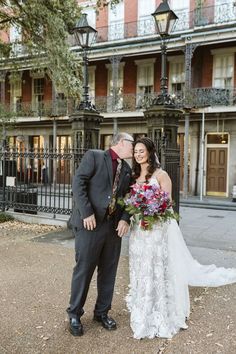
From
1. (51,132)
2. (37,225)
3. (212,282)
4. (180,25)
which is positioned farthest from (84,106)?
(51,132)

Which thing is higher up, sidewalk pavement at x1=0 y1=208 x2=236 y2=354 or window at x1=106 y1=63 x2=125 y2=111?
window at x1=106 y1=63 x2=125 y2=111

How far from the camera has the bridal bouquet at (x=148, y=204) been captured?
3191mm

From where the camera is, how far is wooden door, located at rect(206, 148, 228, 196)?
16781 millimetres

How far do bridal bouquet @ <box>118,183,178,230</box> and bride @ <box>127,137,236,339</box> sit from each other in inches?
4.4

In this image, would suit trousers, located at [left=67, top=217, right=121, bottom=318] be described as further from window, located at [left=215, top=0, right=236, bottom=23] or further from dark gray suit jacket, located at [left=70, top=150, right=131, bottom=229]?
window, located at [left=215, top=0, right=236, bottom=23]

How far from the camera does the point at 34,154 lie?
864 cm

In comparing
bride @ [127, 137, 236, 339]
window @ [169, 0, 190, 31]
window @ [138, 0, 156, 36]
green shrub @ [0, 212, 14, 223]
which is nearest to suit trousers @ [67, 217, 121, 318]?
bride @ [127, 137, 236, 339]

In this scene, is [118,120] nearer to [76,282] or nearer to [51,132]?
[51,132]

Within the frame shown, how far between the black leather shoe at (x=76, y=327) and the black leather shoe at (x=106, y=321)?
0.79ft

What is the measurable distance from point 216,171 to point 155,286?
14.4 metres

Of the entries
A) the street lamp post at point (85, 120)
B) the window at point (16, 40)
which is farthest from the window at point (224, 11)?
the street lamp post at point (85, 120)

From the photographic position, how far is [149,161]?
3.46 metres

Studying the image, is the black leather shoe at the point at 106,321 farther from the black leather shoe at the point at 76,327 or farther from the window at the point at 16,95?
the window at the point at 16,95

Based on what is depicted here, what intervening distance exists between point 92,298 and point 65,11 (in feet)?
29.9
